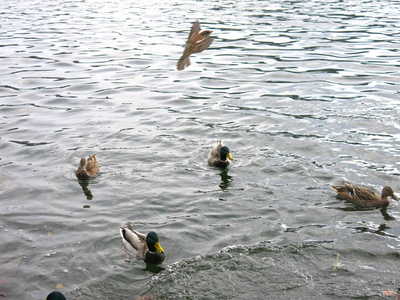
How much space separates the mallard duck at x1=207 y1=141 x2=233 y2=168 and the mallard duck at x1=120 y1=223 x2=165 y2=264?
3248mm

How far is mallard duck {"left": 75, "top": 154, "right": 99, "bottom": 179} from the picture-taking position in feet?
35.6

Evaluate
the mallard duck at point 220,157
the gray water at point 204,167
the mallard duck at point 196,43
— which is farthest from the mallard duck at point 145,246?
the mallard duck at point 220,157

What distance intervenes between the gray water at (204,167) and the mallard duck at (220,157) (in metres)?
0.19

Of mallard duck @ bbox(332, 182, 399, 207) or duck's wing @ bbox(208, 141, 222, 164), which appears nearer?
mallard duck @ bbox(332, 182, 399, 207)

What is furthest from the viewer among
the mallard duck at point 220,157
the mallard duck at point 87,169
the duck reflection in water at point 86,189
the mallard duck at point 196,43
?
the mallard duck at point 220,157

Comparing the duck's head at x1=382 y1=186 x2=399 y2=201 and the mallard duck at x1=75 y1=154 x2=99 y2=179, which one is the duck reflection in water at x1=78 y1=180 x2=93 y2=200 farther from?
the duck's head at x1=382 y1=186 x2=399 y2=201

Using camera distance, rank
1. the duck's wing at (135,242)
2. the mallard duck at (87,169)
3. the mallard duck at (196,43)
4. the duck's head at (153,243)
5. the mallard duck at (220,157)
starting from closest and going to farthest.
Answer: the mallard duck at (196,43) → the duck's head at (153,243) → the duck's wing at (135,242) → the mallard duck at (87,169) → the mallard duck at (220,157)

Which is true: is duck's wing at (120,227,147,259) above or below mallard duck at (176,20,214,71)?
below

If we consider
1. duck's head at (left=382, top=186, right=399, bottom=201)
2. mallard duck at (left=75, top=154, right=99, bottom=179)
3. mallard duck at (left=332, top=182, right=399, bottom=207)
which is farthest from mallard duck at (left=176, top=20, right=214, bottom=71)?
mallard duck at (left=75, top=154, right=99, bottom=179)

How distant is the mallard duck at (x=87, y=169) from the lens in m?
10.8

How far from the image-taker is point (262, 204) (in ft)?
32.0

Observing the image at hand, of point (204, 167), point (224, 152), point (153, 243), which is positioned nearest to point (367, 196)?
point (224, 152)

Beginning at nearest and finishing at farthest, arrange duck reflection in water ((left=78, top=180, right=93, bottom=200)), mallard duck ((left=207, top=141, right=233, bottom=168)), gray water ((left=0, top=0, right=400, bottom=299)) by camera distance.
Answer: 1. gray water ((left=0, top=0, right=400, bottom=299))
2. duck reflection in water ((left=78, top=180, right=93, bottom=200))
3. mallard duck ((left=207, top=141, right=233, bottom=168))

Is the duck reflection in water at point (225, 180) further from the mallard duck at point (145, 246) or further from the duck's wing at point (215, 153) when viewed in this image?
the mallard duck at point (145, 246)
